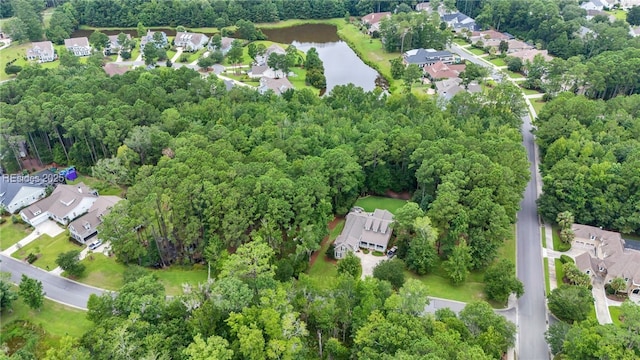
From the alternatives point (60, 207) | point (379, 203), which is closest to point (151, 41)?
point (60, 207)

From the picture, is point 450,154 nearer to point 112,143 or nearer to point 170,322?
point 170,322

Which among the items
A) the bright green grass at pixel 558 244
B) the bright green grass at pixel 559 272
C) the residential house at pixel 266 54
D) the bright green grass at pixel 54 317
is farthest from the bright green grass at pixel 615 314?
the residential house at pixel 266 54

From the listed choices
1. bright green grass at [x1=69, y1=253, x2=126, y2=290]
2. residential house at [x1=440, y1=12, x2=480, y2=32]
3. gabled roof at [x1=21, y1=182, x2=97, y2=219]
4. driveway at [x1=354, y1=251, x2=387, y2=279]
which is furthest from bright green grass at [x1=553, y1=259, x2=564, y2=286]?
residential house at [x1=440, y1=12, x2=480, y2=32]

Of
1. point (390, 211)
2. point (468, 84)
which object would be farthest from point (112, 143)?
point (468, 84)

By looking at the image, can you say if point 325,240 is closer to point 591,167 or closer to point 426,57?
point 591,167

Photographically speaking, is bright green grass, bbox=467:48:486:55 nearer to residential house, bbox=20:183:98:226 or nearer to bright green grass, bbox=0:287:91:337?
residential house, bbox=20:183:98:226

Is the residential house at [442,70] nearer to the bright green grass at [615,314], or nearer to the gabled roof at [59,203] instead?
the bright green grass at [615,314]
